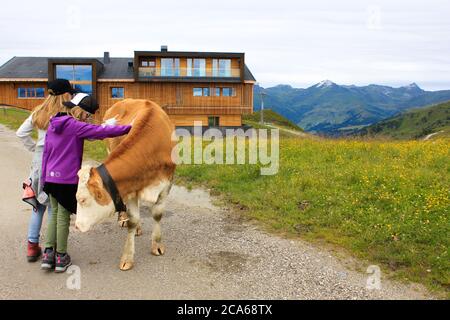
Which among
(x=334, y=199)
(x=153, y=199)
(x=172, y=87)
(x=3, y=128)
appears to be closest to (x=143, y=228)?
(x=153, y=199)

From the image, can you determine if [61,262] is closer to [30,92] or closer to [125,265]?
[125,265]

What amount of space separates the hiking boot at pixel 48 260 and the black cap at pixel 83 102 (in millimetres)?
2203

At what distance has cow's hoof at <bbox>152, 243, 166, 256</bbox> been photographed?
22.4 ft

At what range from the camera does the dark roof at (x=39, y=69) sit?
47.3m

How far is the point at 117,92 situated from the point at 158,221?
4329cm

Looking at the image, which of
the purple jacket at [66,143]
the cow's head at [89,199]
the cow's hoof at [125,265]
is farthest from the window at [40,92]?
the cow's head at [89,199]

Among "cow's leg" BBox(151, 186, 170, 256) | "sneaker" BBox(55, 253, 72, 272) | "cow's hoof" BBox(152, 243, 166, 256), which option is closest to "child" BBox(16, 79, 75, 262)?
"sneaker" BBox(55, 253, 72, 272)

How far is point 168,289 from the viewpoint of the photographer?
18.1 feet

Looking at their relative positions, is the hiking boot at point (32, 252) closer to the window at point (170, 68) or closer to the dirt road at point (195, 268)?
the dirt road at point (195, 268)

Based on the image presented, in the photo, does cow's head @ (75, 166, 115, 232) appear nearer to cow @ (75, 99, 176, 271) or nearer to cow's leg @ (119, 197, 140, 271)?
cow @ (75, 99, 176, 271)

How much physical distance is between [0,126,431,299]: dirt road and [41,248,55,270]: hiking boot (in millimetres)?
130

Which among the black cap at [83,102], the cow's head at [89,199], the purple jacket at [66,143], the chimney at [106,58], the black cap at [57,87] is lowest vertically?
the cow's head at [89,199]

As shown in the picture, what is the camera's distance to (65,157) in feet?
19.1
